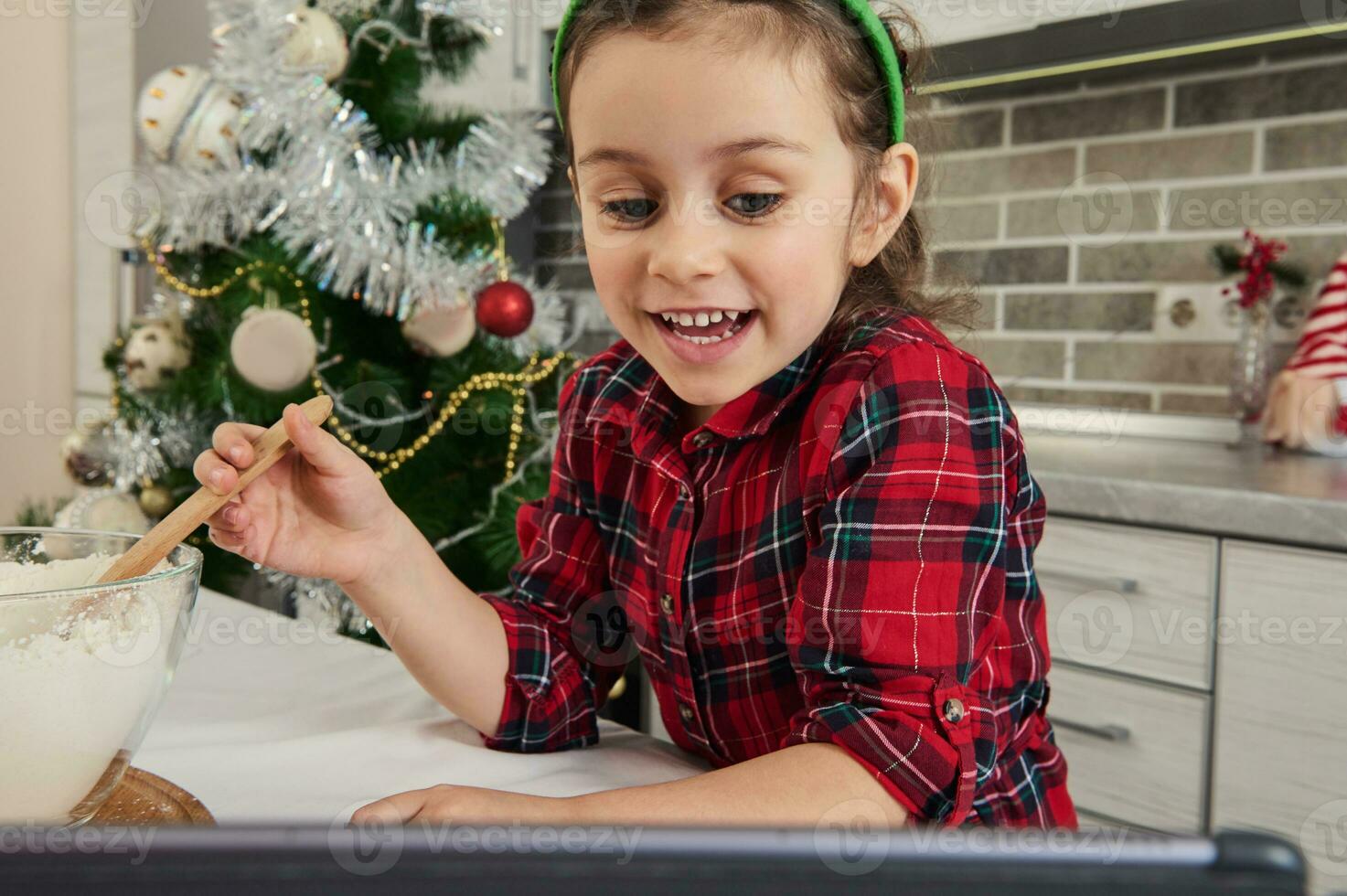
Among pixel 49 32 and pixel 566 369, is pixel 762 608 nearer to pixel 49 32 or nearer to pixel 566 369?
pixel 566 369

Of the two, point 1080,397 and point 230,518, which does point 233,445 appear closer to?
point 230,518

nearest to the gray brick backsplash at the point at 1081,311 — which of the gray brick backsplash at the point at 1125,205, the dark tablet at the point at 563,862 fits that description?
the gray brick backsplash at the point at 1125,205

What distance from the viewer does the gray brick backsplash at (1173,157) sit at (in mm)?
1828

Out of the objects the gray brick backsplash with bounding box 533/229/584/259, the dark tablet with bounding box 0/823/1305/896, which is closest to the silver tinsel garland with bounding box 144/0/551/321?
the gray brick backsplash with bounding box 533/229/584/259

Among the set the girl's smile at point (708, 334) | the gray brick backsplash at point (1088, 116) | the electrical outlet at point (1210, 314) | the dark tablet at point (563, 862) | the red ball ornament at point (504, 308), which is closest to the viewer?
the dark tablet at point (563, 862)

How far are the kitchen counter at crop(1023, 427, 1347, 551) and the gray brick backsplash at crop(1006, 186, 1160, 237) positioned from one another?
0.46 metres

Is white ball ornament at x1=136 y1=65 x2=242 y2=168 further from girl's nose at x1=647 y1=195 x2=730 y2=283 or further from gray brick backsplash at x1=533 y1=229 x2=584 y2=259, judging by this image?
girl's nose at x1=647 y1=195 x2=730 y2=283

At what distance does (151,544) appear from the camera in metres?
0.52

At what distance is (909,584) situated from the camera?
0.61 meters

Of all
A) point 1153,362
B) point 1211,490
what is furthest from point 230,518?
point 1153,362

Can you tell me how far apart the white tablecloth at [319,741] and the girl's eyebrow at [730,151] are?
1.17 ft

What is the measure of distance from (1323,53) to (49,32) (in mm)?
3147

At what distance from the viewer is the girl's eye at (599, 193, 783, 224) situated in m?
0.65

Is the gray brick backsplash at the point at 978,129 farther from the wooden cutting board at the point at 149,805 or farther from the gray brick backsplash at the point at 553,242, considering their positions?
the wooden cutting board at the point at 149,805
